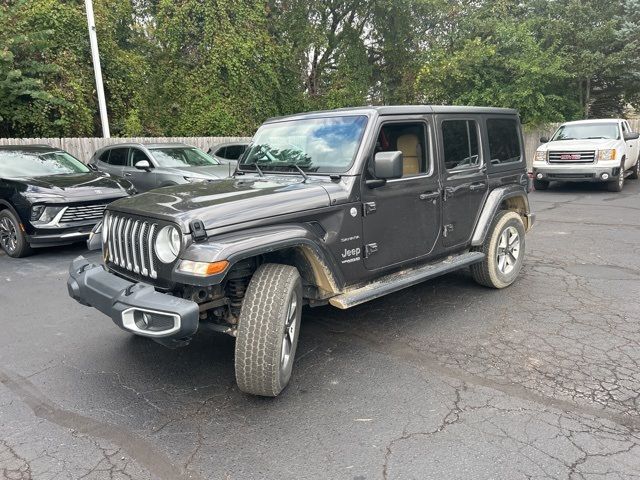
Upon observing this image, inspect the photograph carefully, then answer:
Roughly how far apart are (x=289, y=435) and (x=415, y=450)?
29.1 inches

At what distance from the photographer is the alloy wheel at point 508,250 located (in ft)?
18.0

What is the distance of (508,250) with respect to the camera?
18.3 ft

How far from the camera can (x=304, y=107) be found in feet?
68.4

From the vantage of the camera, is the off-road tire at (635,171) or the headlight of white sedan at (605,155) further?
the off-road tire at (635,171)

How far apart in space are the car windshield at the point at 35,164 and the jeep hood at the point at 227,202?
209 inches

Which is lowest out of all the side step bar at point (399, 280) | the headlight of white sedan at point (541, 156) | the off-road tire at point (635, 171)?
the off-road tire at point (635, 171)

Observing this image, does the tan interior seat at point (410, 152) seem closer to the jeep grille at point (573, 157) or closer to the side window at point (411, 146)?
the side window at point (411, 146)

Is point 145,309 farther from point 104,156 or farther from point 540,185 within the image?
point 540,185

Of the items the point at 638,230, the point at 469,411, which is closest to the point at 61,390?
the point at 469,411

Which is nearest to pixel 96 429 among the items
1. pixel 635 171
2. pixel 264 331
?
pixel 264 331

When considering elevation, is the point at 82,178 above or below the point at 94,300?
above

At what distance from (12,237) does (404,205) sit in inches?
248

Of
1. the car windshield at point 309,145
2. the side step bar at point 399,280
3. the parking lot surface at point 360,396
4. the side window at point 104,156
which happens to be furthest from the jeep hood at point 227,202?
the side window at point 104,156

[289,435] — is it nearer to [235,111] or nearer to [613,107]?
[235,111]
